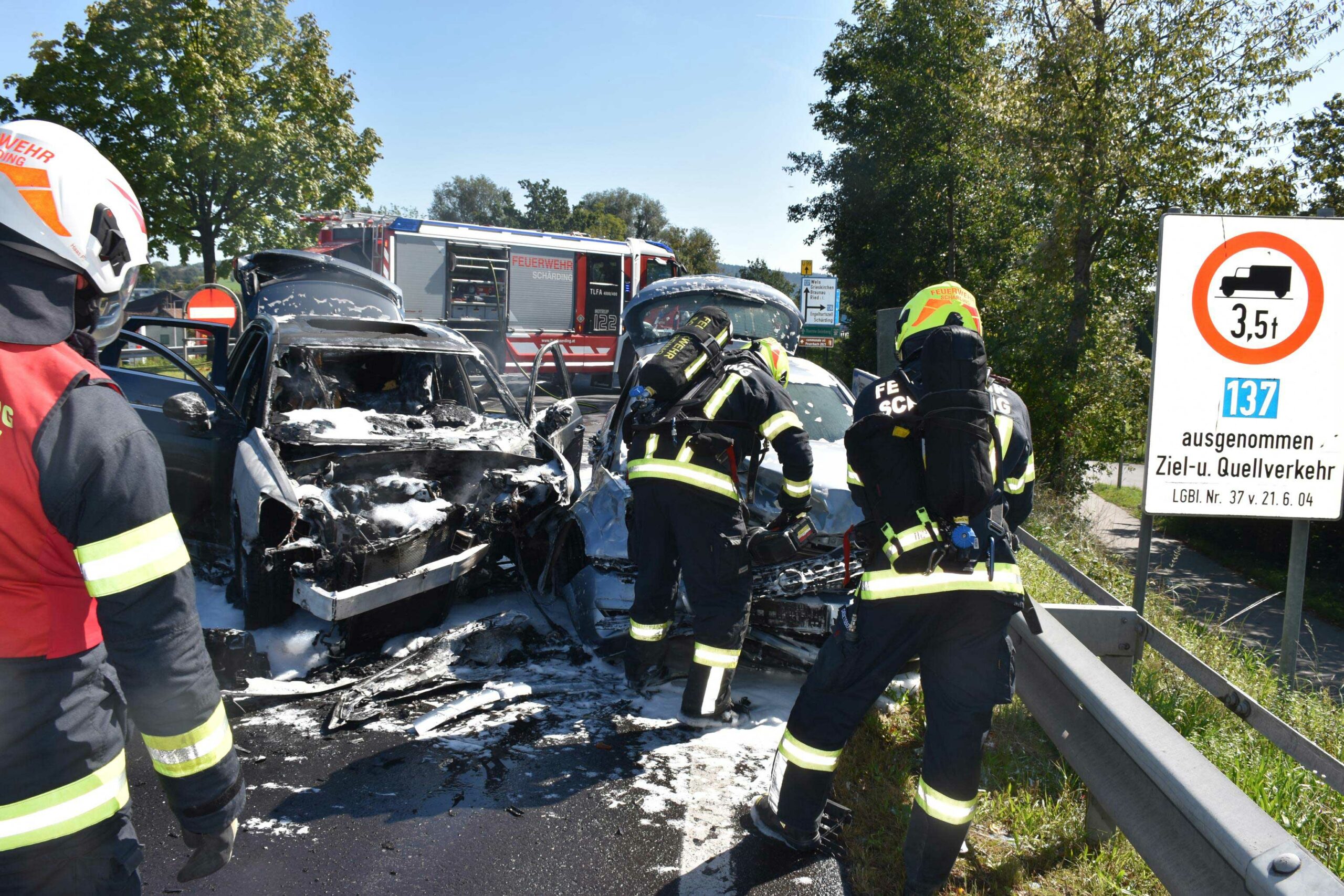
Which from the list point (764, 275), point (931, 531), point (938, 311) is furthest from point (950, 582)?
point (764, 275)

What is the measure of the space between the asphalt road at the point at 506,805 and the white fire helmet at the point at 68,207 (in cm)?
197

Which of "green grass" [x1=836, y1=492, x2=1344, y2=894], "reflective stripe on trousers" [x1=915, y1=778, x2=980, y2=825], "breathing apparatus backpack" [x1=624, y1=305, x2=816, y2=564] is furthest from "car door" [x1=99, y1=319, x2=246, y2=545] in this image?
"reflective stripe on trousers" [x1=915, y1=778, x2=980, y2=825]

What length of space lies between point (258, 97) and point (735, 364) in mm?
17507

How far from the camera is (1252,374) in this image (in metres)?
3.95

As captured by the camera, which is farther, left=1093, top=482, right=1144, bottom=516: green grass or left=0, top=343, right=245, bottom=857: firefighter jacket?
left=1093, top=482, right=1144, bottom=516: green grass

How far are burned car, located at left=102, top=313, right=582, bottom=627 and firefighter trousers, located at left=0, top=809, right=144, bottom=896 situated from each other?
2.45 meters

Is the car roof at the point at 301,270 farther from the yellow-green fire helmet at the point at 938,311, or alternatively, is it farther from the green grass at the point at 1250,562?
the green grass at the point at 1250,562

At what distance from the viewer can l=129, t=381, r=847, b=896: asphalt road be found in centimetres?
291

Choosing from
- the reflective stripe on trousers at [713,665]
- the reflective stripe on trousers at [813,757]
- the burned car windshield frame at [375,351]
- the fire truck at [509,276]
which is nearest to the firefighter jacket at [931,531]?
the reflective stripe on trousers at [813,757]

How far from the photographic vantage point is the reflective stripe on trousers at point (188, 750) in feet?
5.41

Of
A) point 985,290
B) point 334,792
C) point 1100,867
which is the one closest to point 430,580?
point 334,792

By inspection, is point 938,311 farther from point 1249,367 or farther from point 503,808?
point 503,808

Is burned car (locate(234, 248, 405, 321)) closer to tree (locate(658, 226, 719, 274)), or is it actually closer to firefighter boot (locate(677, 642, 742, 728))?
firefighter boot (locate(677, 642, 742, 728))

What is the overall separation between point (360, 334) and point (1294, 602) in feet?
17.4
